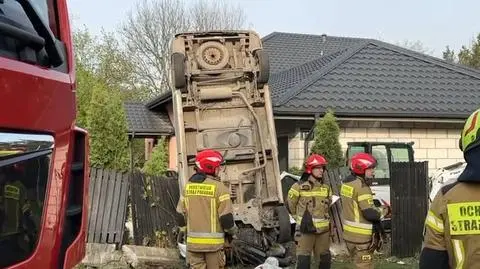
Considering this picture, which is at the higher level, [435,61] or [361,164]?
[435,61]

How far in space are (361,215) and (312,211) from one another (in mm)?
1117

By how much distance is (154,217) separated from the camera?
10984 millimetres

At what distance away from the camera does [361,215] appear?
27.9ft

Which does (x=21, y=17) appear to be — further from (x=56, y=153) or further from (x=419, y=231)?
(x=419, y=231)

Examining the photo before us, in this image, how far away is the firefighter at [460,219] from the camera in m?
2.95

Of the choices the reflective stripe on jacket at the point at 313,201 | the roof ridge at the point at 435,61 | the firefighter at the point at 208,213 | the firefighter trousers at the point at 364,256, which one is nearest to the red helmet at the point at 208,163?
the firefighter at the point at 208,213

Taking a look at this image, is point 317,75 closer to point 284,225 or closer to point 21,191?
point 284,225

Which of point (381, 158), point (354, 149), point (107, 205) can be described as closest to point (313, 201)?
point (107, 205)

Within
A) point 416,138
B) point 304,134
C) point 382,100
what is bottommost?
point 416,138

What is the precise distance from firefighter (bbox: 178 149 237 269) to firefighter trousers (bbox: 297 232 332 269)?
2227 mm

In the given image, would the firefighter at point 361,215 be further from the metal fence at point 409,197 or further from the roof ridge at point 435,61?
the roof ridge at point 435,61

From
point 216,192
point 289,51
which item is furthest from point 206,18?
point 216,192

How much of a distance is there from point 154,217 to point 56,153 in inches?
328

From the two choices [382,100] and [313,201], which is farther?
[382,100]
